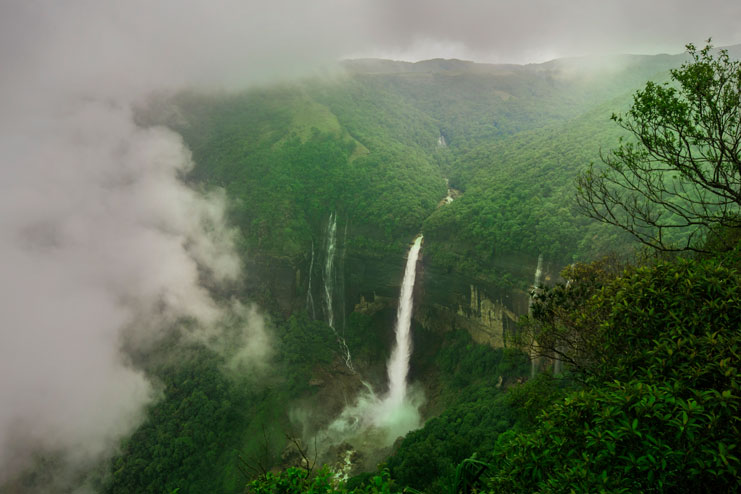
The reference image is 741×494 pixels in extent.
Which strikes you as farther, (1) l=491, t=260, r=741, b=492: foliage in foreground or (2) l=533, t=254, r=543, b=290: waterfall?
(2) l=533, t=254, r=543, b=290: waterfall

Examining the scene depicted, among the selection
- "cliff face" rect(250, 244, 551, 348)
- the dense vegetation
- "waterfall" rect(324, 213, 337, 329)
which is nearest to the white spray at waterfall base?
"cliff face" rect(250, 244, 551, 348)

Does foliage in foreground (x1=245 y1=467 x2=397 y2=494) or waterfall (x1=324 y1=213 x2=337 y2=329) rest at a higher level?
foliage in foreground (x1=245 y1=467 x2=397 y2=494)

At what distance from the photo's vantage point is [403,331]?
124 feet

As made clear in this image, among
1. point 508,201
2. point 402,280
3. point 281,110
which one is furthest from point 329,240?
point 281,110

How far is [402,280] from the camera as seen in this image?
126 feet

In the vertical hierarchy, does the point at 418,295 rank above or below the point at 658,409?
below

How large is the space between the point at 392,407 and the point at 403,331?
725 centimetres

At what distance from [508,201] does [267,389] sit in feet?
100

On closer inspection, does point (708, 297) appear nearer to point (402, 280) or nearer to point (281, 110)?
point (402, 280)

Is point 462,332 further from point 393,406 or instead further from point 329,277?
point 329,277

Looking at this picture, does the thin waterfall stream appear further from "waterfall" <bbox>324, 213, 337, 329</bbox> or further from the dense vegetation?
"waterfall" <bbox>324, 213, 337, 329</bbox>

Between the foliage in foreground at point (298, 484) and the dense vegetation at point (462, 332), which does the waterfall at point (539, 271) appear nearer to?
the dense vegetation at point (462, 332)

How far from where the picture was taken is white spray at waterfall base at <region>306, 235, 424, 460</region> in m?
32.2

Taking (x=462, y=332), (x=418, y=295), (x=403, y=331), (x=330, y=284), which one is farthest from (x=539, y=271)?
(x=330, y=284)
